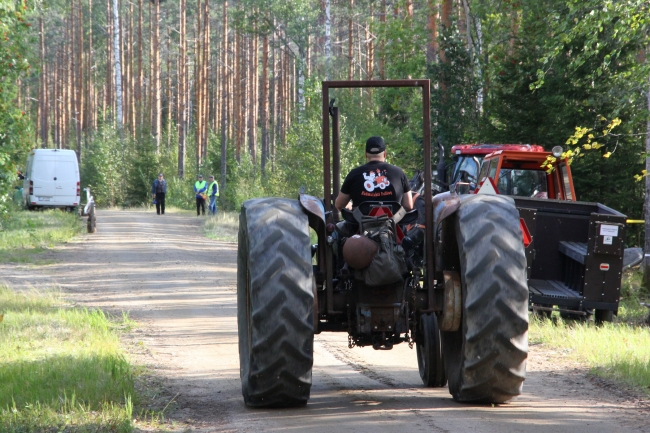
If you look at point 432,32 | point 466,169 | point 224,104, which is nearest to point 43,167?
point 432,32

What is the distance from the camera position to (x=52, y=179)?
35.5 metres

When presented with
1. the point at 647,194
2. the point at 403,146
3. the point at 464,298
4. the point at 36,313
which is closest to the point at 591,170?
the point at 647,194

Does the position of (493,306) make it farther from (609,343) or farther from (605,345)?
(609,343)

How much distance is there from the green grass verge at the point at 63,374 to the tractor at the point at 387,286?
110cm

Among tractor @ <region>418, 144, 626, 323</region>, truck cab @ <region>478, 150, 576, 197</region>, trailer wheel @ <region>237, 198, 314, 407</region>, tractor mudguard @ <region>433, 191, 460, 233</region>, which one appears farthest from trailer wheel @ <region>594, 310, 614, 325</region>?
trailer wheel @ <region>237, 198, 314, 407</region>

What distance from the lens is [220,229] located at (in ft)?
96.6

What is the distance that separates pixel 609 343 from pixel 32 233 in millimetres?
18033

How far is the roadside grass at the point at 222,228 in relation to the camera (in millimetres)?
27381

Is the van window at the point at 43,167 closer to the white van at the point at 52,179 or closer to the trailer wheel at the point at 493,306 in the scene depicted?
the white van at the point at 52,179

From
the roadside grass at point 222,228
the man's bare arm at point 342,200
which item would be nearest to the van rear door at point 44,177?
the roadside grass at point 222,228

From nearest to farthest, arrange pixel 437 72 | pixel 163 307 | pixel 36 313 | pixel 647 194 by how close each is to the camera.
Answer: pixel 36 313, pixel 163 307, pixel 647 194, pixel 437 72

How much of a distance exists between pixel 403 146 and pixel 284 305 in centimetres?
2279

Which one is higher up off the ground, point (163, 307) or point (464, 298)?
point (464, 298)

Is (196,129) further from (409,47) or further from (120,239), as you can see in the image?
(120,239)
